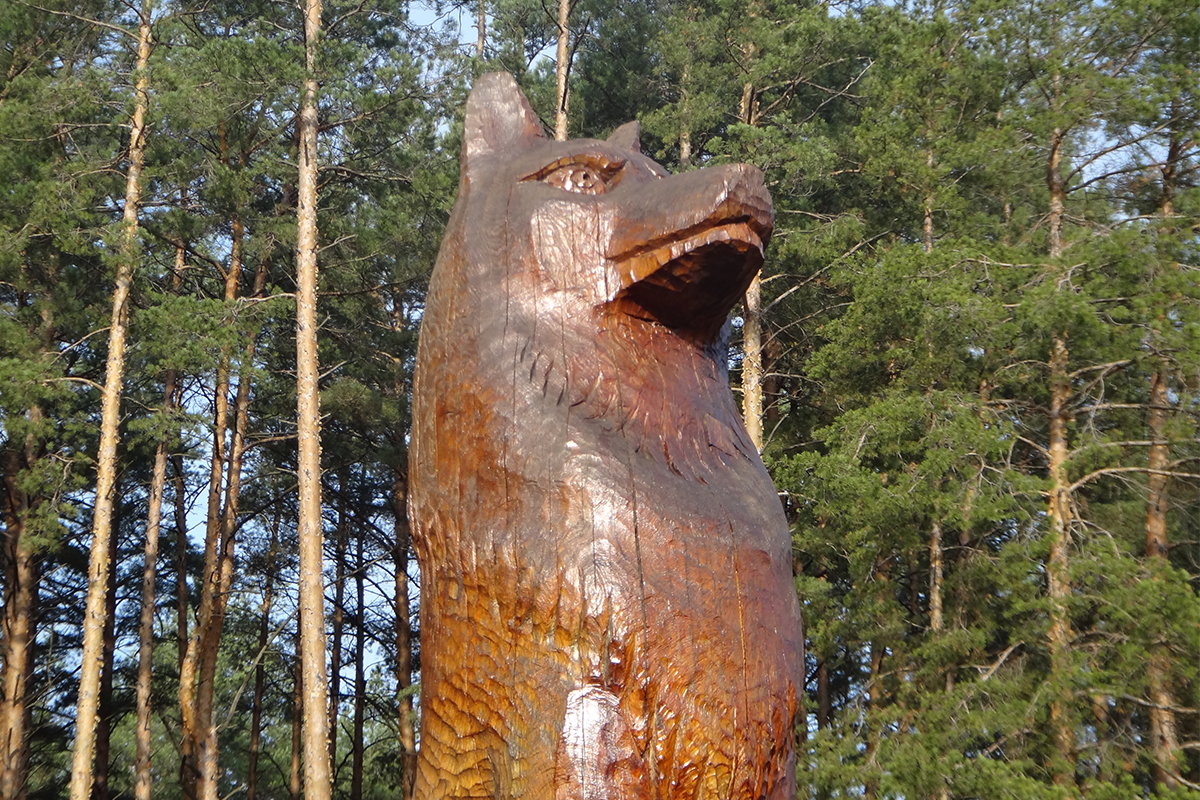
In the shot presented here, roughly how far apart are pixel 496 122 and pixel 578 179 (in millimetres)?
580

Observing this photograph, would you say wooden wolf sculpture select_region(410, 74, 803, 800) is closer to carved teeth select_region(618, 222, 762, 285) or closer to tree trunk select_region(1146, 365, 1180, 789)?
carved teeth select_region(618, 222, 762, 285)

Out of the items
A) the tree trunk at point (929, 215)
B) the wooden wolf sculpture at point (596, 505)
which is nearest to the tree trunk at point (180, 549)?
the tree trunk at point (929, 215)

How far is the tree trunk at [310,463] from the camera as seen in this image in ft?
33.8

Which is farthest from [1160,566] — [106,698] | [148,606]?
[106,698]

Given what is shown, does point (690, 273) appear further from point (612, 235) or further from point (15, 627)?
point (15, 627)

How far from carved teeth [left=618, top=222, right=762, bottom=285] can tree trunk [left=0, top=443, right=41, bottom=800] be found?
11.6m

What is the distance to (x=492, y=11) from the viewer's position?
20719mm

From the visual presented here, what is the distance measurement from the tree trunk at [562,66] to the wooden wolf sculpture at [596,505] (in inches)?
388

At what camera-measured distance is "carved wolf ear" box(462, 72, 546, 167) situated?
407cm

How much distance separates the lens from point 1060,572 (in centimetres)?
1044

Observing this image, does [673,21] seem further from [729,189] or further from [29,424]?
[729,189]

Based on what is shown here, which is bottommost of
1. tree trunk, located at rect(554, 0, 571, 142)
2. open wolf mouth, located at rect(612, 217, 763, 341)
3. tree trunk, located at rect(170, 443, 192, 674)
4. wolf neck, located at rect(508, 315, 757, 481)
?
wolf neck, located at rect(508, 315, 757, 481)

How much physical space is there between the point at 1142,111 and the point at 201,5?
38.4 ft

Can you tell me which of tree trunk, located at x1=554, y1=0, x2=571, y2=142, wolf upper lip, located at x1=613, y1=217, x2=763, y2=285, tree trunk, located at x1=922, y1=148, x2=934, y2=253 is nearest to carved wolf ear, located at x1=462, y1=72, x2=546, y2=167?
wolf upper lip, located at x1=613, y1=217, x2=763, y2=285
